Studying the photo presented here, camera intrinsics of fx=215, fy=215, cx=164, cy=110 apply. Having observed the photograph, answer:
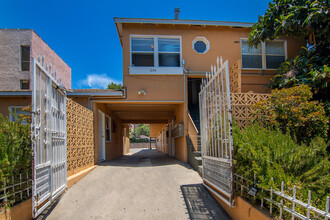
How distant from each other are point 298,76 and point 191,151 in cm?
→ 429

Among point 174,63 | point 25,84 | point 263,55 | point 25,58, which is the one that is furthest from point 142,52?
point 25,58

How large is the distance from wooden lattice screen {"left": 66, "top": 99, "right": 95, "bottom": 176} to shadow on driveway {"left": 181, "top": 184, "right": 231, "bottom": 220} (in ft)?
10.2

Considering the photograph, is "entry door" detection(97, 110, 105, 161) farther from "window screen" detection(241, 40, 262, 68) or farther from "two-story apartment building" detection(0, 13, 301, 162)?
"window screen" detection(241, 40, 262, 68)

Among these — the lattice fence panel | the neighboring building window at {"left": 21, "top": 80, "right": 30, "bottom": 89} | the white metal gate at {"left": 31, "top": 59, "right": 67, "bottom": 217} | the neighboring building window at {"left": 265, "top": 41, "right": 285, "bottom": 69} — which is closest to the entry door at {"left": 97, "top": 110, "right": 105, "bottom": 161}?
the white metal gate at {"left": 31, "top": 59, "right": 67, "bottom": 217}

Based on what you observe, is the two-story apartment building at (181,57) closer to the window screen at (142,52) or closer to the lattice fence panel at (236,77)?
the window screen at (142,52)

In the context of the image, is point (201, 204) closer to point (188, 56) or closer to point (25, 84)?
point (188, 56)

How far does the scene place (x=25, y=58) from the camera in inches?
731

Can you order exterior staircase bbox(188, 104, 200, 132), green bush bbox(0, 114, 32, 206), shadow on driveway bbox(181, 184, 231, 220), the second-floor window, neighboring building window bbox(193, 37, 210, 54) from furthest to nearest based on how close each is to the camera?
1. exterior staircase bbox(188, 104, 200, 132)
2. neighboring building window bbox(193, 37, 210, 54)
3. the second-floor window
4. shadow on driveway bbox(181, 184, 231, 220)
5. green bush bbox(0, 114, 32, 206)

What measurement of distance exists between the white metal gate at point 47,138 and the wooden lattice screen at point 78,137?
1.31m

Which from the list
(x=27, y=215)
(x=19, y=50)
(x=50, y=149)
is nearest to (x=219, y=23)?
(x=50, y=149)

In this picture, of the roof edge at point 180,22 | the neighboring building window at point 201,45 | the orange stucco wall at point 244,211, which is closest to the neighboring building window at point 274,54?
the roof edge at point 180,22

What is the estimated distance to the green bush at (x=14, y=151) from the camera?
3143mm

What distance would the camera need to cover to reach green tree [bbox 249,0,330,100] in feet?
20.1

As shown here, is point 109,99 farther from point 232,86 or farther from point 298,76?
point 298,76
